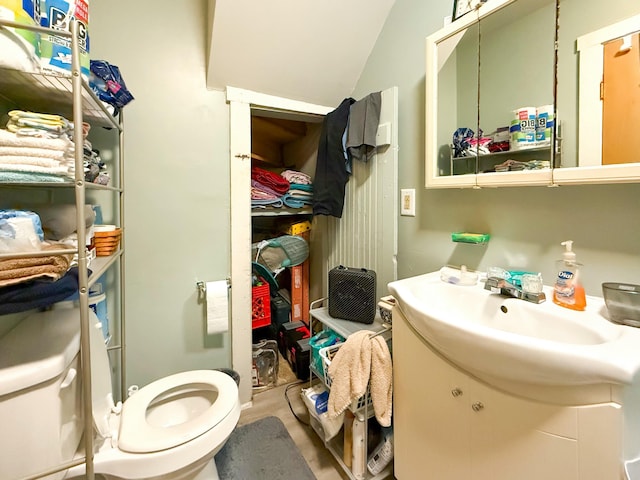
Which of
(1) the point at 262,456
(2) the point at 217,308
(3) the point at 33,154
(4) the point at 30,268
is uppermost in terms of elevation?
(3) the point at 33,154

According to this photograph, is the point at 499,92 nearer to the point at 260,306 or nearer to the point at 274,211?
the point at 274,211

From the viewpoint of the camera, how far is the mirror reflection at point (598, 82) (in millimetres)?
761

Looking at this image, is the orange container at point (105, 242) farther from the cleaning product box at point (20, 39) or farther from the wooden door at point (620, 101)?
the wooden door at point (620, 101)

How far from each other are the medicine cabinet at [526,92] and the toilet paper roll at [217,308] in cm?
121

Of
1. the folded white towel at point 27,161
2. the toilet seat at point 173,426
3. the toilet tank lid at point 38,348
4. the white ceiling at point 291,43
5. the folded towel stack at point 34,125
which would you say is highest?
the white ceiling at point 291,43

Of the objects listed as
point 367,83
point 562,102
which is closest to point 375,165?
point 367,83

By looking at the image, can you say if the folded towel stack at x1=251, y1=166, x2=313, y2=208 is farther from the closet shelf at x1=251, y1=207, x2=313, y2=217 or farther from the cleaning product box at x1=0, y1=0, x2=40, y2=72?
the cleaning product box at x1=0, y1=0, x2=40, y2=72

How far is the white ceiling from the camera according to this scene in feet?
4.32

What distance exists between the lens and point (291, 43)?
1466 mm

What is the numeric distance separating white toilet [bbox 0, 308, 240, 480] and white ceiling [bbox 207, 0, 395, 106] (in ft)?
4.32

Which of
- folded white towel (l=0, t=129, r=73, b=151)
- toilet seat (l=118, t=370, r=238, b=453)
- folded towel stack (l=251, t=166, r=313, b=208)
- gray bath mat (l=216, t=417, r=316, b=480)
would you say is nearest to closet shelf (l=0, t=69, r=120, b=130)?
folded white towel (l=0, t=129, r=73, b=151)

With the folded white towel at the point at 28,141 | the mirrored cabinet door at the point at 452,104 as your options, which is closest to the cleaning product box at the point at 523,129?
the mirrored cabinet door at the point at 452,104

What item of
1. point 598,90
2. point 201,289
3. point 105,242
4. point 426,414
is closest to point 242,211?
point 201,289

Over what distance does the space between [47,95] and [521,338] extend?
1604 mm
